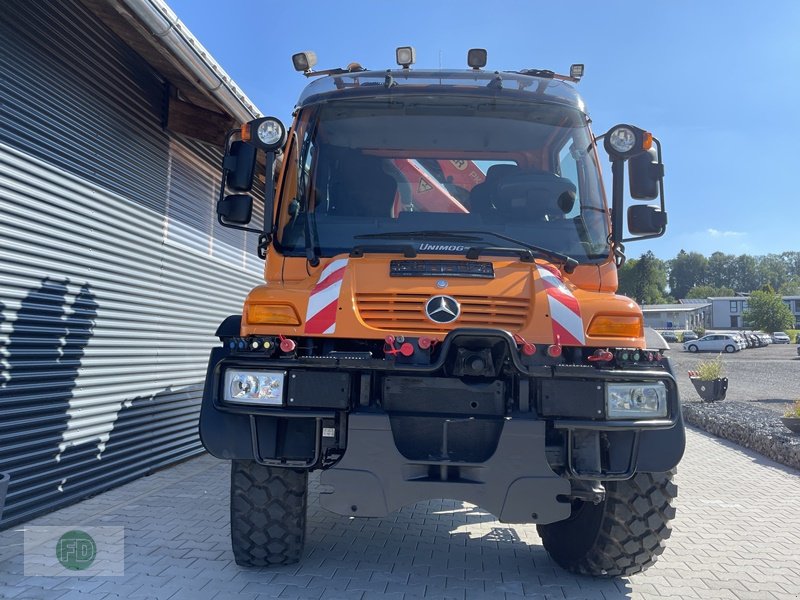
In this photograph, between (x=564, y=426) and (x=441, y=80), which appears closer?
(x=564, y=426)

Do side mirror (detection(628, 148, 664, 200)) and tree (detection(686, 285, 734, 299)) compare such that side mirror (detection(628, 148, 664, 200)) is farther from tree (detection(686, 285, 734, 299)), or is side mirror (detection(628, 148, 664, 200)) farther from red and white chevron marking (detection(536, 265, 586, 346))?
tree (detection(686, 285, 734, 299))

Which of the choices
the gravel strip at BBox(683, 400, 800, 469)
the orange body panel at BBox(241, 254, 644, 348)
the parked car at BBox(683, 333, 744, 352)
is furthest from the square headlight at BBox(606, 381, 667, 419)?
the parked car at BBox(683, 333, 744, 352)

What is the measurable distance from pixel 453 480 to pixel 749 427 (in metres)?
7.82

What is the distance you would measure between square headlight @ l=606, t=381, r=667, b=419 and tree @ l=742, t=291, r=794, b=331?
67981mm

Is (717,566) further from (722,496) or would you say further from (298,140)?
(298,140)

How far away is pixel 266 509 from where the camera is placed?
3.58 m

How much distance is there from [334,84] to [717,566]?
159 inches

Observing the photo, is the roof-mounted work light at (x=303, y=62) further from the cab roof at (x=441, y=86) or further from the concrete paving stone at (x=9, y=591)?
the concrete paving stone at (x=9, y=591)

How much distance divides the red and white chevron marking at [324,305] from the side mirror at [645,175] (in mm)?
1980

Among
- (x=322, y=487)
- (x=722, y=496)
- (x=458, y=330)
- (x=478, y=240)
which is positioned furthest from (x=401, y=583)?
(x=722, y=496)

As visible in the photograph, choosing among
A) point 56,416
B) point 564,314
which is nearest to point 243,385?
point 564,314

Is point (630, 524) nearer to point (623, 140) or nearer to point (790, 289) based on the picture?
point (623, 140)

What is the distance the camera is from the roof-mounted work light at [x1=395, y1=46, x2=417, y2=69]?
468cm

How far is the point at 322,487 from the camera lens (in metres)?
3.14
